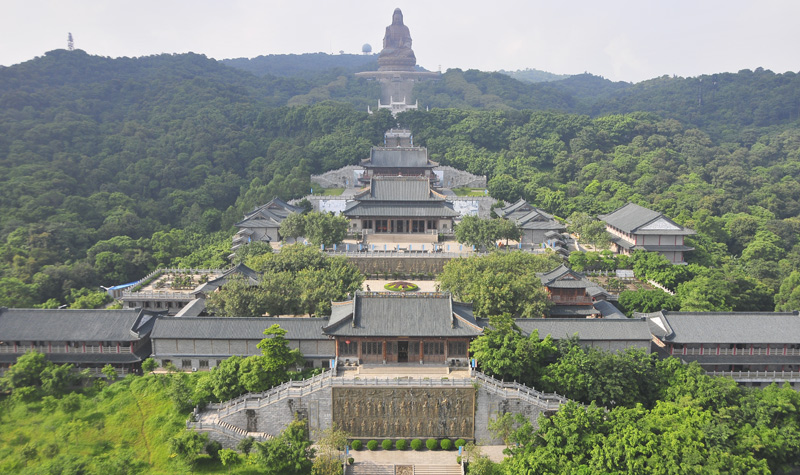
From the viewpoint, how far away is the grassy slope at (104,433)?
3005cm

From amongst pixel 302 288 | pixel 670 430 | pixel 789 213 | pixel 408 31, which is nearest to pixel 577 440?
pixel 670 430

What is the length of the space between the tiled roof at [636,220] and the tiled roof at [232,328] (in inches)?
1311

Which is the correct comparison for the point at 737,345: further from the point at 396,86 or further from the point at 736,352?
the point at 396,86

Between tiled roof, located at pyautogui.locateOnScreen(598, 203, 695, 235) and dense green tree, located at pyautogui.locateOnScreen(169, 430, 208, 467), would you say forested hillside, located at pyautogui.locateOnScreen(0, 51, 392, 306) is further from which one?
tiled roof, located at pyautogui.locateOnScreen(598, 203, 695, 235)

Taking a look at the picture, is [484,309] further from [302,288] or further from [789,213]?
[789,213]

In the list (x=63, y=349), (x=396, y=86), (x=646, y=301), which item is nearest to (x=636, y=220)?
(x=646, y=301)

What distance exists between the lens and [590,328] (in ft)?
116

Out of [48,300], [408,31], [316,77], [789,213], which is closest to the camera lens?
[48,300]

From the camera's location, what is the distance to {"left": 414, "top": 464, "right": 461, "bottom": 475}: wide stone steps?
1179 inches

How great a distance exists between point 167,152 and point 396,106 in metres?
51.0

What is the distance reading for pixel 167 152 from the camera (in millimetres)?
88062

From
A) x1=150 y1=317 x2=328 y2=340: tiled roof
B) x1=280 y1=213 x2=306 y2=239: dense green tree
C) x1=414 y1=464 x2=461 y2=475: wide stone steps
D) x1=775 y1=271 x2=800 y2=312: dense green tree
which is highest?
x1=280 y1=213 x2=306 y2=239: dense green tree

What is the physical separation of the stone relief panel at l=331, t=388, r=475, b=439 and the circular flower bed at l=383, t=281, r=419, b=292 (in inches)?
578

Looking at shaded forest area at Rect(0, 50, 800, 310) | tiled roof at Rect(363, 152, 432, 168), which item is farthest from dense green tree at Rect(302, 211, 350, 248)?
tiled roof at Rect(363, 152, 432, 168)
